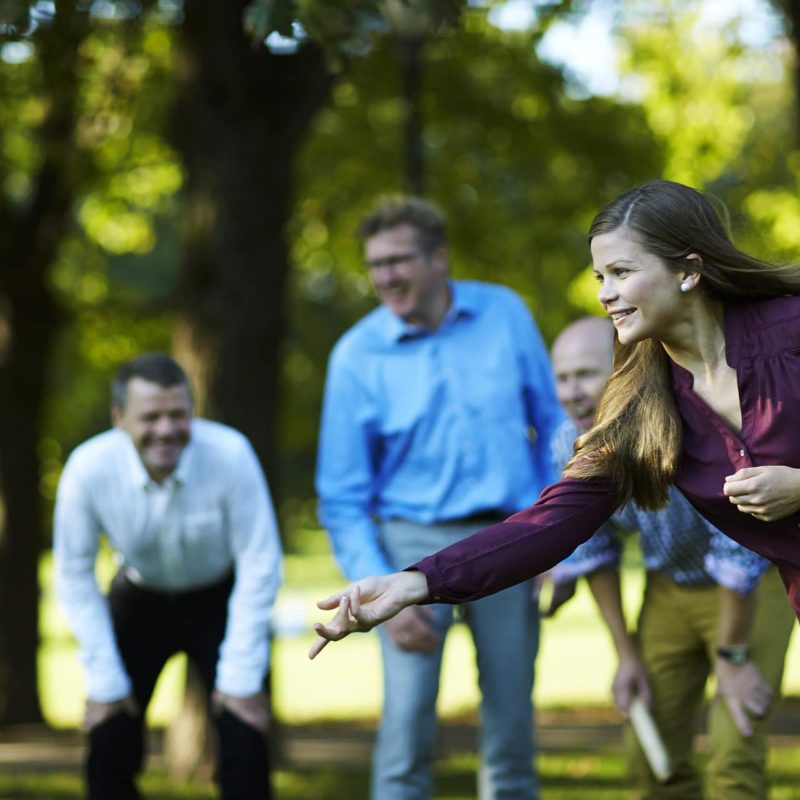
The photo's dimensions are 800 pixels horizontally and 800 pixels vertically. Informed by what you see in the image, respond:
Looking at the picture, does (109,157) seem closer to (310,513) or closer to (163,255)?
(163,255)

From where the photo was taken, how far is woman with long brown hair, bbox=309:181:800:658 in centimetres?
362

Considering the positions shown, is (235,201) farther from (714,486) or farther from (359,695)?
(359,695)

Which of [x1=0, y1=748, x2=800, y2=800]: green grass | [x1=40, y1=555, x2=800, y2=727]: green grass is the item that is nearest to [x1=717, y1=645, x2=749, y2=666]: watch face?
[x1=0, y1=748, x2=800, y2=800]: green grass

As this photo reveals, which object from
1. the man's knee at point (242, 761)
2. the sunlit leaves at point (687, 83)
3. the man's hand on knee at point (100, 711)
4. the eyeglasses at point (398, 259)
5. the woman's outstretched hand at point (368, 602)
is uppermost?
the sunlit leaves at point (687, 83)

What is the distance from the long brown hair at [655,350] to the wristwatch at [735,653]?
160 centimetres

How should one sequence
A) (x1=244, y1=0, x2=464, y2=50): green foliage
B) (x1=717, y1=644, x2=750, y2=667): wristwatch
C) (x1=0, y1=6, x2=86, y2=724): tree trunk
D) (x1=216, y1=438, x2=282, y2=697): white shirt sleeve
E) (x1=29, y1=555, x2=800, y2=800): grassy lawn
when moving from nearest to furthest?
(x1=244, y1=0, x2=464, y2=50): green foliage
(x1=717, y1=644, x2=750, y2=667): wristwatch
(x1=216, y1=438, x2=282, y2=697): white shirt sleeve
(x1=29, y1=555, x2=800, y2=800): grassy lawn
(x1=0, y1=6, x2=86, y2=724): tree trunk

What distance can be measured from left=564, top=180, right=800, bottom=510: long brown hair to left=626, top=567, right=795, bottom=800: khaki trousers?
1.67 meters

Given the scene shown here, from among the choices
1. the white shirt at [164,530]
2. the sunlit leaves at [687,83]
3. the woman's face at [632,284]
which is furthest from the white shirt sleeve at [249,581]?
the sunlit leaves at [687,83]

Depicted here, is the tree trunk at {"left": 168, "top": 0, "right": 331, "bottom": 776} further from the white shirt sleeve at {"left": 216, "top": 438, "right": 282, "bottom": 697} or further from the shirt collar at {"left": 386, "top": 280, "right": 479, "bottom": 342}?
the shirt collar at {"left": 386, "top": 280, "right": 479, "bottom": 342}

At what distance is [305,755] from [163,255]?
102 ft

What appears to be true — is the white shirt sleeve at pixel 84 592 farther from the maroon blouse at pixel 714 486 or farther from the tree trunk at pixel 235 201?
the tree trunk at pixel 235 201

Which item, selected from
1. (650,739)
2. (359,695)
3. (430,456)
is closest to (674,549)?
(650,739)

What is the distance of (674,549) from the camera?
5.50m

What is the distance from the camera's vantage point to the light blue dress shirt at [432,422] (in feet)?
19.4
